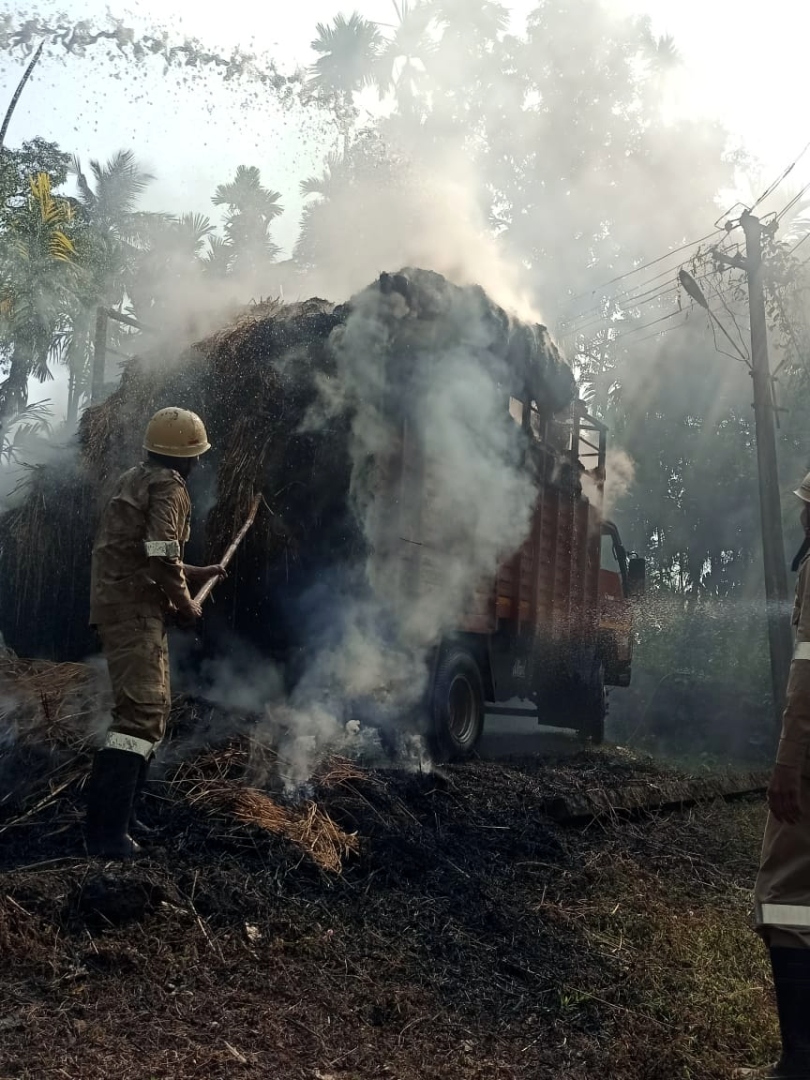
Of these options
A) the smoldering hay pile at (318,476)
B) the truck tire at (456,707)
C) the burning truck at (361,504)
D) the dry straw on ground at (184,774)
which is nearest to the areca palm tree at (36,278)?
the burning truck at (361,504)

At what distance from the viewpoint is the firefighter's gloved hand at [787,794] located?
3029 mm

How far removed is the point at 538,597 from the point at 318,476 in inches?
135

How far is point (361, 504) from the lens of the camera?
6.60 m

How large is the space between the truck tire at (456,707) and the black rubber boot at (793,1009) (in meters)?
4.48

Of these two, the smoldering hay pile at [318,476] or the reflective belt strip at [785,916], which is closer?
the reflective belt strip at [785,916]

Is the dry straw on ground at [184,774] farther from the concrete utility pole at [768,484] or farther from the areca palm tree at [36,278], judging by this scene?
the areca palm tree at [36,278]

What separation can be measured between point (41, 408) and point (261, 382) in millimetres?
19979

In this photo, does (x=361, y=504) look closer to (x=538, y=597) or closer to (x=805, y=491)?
(x=538, y=597)

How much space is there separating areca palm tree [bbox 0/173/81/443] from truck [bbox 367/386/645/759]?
44.1 feet

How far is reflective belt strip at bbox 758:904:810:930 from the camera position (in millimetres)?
2973

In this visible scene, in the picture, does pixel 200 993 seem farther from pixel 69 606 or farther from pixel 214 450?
pixel 69 606

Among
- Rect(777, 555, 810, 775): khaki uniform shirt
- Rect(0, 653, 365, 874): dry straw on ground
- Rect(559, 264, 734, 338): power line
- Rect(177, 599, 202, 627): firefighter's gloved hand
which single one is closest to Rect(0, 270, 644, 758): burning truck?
Rect(0, 653, 365, 874): dry straw on ground

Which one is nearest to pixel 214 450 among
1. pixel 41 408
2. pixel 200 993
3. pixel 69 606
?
pixel 69 606

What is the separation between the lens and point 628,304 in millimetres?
20797
